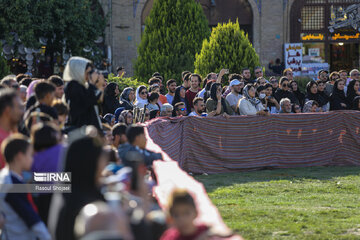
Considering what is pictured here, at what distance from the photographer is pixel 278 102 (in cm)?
1534

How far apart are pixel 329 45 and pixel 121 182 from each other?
29.8 m

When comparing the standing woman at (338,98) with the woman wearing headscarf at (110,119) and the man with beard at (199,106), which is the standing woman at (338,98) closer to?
the man with beard at (199,106)

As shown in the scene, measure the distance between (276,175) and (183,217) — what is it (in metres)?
9.96

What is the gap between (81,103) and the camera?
7.11 m

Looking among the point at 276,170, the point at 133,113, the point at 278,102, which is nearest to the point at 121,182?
the point at 133,113

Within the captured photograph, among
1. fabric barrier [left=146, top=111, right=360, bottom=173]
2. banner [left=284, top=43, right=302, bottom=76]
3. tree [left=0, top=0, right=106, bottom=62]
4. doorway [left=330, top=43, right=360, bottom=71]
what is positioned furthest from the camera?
doorway [left=330, top=43, right=360, bottom=71]

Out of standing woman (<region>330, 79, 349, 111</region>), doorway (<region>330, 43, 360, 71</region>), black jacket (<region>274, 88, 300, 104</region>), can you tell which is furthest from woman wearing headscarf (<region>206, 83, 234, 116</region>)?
doorway (<region>330, 43, 360, 71</region>)

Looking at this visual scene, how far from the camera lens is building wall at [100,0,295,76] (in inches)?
1230

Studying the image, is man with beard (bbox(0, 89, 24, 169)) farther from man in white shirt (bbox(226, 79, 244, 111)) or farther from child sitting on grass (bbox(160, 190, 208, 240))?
man in white shirt (bbox(226, 79, 244, 111))

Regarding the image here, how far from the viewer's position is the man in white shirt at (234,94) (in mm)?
13883

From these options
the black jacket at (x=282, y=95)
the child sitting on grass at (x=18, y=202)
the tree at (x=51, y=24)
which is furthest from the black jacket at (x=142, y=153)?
the tree at (x=51, y=24)

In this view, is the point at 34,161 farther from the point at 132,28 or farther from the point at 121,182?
the point at 132,28

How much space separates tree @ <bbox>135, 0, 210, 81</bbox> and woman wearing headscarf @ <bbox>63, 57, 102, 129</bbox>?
52.6 feet

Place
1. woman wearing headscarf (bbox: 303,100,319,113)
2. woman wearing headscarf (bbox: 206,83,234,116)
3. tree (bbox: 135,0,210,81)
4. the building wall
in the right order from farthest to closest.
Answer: the building wall
tree (bbox: 135,0,210,81)
woman wearing headscarf (bbox: 303,100,319,113)
woman wearing headscarf (bbox: 206,83,234,116)
